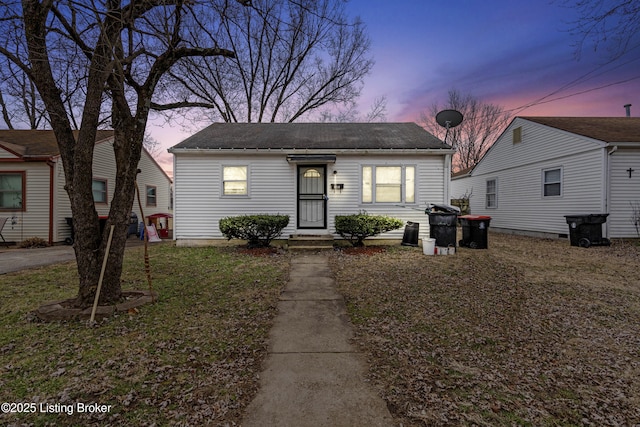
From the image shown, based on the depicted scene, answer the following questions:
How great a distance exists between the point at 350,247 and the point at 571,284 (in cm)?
509

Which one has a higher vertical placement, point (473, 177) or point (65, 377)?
point (473, 177)

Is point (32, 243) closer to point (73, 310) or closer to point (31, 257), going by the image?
point (31, 257)

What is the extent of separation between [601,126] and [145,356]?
1614 cm

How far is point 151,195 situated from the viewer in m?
15.8

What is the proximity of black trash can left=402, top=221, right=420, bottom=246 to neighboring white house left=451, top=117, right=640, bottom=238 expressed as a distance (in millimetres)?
6177

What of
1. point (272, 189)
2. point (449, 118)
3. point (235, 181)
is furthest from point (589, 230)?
point (235, 181)

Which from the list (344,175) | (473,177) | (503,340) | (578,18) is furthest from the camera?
(473,177)

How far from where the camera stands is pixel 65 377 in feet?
7.89

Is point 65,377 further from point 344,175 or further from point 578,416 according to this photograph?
point 344,175

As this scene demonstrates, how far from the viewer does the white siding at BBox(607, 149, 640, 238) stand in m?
9.52

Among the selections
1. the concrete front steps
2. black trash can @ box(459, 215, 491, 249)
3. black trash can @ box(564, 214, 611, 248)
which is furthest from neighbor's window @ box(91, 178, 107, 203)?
black trash can @ box(564, 214, 611, 248)

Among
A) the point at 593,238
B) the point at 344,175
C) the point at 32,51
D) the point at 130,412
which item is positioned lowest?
the point at 130,412

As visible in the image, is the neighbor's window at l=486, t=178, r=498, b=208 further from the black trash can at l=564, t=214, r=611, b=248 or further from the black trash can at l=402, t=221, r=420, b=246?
the black trash can at l=402, t=221, r=420, b=246

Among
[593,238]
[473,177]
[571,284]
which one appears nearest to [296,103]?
[473,177]
